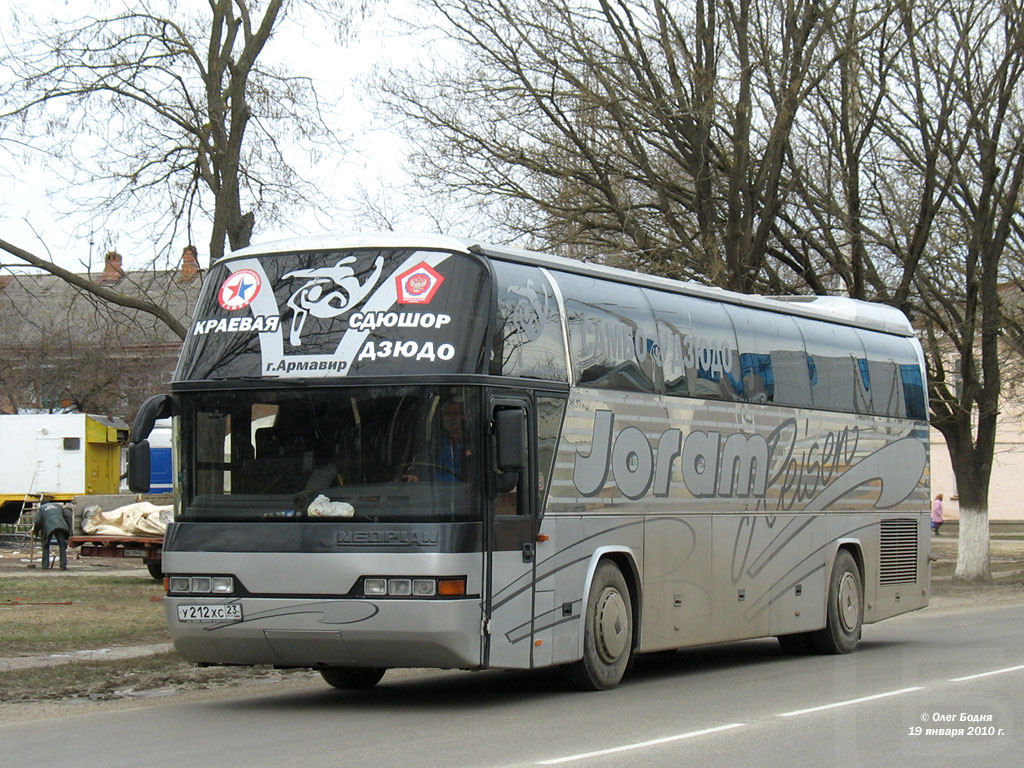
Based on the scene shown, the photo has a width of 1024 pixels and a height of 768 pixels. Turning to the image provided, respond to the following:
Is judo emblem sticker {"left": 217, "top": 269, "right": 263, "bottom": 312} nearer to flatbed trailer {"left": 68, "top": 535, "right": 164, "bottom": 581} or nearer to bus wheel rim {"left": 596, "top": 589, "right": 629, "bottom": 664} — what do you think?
bus wheel rim {"left": 596, "top": 589, "right": 629, "bottom": 664}

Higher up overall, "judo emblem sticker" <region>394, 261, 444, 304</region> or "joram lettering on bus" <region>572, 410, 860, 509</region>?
"judo emblem sticker" <region>394, 261, 444, 304</region>

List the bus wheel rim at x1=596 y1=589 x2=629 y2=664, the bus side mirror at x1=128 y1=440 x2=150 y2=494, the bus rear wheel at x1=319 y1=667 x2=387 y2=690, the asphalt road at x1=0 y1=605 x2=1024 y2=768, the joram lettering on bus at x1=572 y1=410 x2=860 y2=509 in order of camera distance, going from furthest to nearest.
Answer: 1. the bus rear wheel at x1=319 y1=667 x2=387 y2=690
2. the joram lettering on bus at x1=572 y1=410 x2=860 y2=509
3. the bus wheel rim at x1=596 y1=589 x2=629 y2=664
4. the bus side mirror at x1=128 y1=440 x2=150 y2=494
5. the asphalt road at x1=0 y1=605 x2=1024 y2=768

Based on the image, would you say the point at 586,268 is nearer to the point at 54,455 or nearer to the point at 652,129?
the point at 652,129

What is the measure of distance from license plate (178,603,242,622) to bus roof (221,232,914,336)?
278 centimetres

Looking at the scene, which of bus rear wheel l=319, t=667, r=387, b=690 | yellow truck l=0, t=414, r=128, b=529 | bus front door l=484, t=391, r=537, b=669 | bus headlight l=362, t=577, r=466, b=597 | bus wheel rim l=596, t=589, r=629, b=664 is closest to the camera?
bus headlight l=362, t=577, r=466, b=597

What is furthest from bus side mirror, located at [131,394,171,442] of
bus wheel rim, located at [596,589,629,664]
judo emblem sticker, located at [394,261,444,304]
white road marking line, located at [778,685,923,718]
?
white road marking line, located at [778,685,923,718]

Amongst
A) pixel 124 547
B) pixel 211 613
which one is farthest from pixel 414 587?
pixel 124 547

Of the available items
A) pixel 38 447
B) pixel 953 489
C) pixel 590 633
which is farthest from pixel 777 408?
pixel 953 489

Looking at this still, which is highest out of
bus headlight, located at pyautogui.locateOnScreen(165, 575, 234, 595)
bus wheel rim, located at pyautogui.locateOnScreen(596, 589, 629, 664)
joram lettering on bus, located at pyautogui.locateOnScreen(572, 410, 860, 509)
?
joram lettering on bus, located at pyautogui.locateOnScreen(572, 410, 860, 509)

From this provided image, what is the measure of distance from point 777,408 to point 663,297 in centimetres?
226

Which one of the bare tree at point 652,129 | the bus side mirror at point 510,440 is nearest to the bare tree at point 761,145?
the bare tree at point 652,129

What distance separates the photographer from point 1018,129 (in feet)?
96.8

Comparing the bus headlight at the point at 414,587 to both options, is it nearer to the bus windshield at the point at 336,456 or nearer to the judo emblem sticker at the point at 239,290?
the bus windshield at the point at 336,456

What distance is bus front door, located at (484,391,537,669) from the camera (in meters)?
10.9
